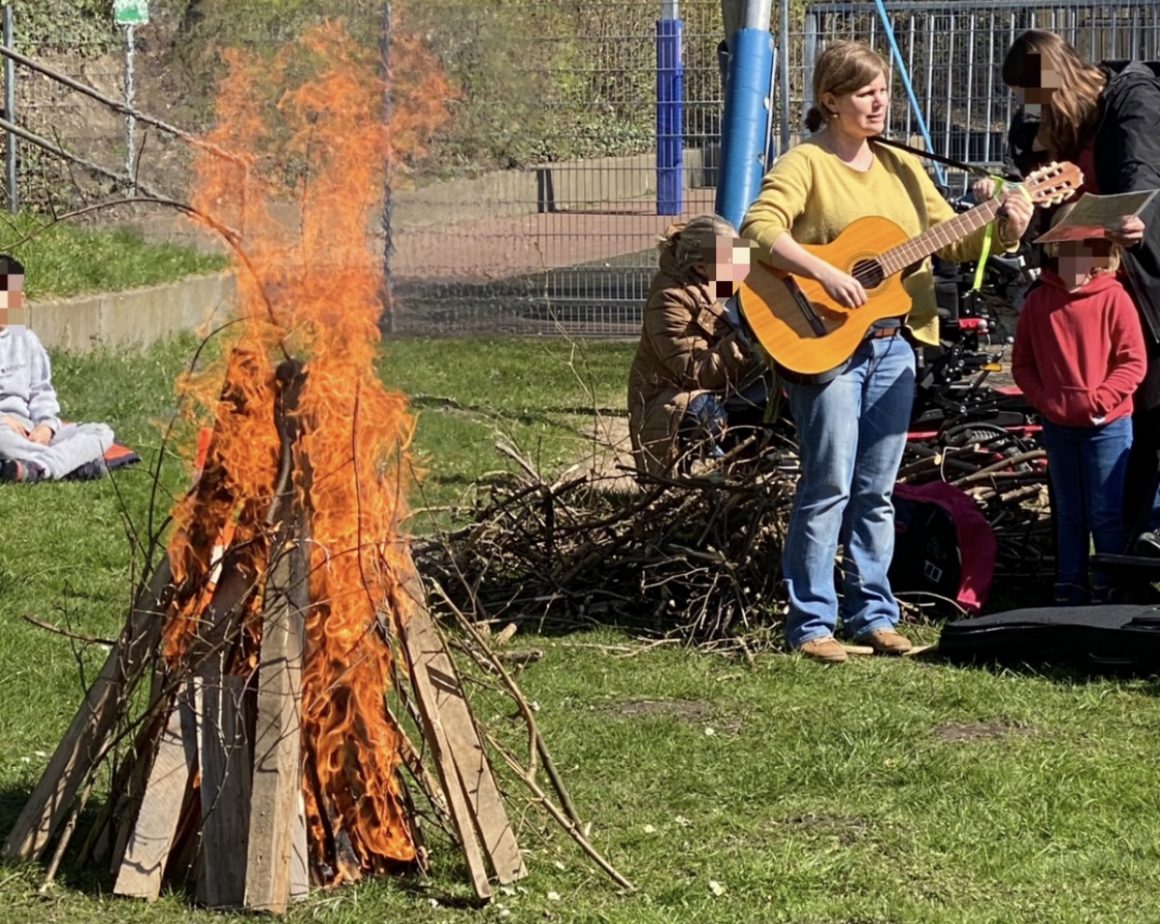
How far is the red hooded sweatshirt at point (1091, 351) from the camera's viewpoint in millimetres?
6641

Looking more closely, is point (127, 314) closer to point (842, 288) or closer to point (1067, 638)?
point (842, 288)

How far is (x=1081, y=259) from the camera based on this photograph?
6.66 meters

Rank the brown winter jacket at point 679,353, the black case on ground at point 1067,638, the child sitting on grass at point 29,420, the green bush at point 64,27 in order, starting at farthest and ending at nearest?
the green bush at point 64,27, the child sitting on grass at point 29,420, the brown winter jacket at point 679,353, the black case on ground at point 1067,638

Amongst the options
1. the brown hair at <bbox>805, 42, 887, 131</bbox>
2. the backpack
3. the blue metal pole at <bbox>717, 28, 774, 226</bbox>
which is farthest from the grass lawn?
the blue metal pole at <bbox>717, 28, 774, 226</bbox>

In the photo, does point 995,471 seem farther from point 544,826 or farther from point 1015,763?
point 544,826

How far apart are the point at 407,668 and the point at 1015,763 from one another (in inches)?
74.0

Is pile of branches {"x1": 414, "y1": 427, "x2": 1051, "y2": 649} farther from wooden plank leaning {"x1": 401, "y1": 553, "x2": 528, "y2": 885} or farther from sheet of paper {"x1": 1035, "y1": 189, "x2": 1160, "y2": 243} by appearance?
wooden plank leaning {"x1": 401, "y1": 553, "x2": 528, "y2": 885}

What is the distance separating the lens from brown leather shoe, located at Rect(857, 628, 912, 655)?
6.44 metres

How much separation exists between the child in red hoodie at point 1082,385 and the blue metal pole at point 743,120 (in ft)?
12.3

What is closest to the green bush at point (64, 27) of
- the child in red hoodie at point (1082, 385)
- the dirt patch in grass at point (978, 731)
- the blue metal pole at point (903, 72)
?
the blue metal pole at point (903, 72)

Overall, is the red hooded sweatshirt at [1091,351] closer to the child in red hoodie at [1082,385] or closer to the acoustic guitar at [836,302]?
the child in red hoodie at [1082,385]

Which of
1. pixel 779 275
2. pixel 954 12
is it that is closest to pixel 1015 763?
pixel 779 275

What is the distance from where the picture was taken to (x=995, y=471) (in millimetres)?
7504

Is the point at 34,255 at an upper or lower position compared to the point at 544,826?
upper
